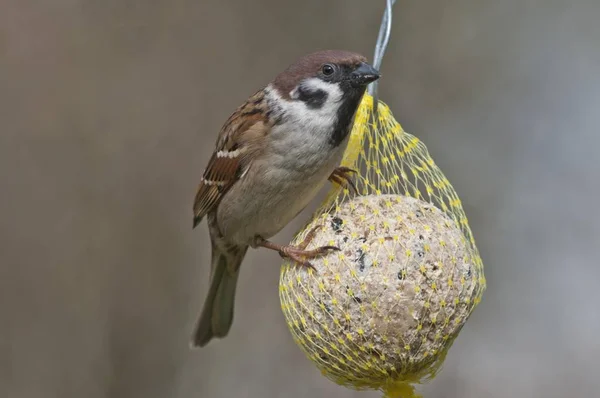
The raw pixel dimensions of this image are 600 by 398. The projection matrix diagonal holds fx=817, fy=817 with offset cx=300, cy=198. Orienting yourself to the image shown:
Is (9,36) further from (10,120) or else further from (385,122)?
(385,122)

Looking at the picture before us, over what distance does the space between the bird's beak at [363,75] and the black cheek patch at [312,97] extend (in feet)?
0.39

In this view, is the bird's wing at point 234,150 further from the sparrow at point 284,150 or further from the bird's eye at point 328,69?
the bird's eye at point 328,69

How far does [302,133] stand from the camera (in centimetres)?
247

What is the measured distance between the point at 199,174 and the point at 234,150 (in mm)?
1587

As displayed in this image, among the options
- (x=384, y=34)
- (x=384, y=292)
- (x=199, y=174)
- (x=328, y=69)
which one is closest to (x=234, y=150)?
(x=328, y=69)

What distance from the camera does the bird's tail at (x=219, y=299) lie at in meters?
3.11

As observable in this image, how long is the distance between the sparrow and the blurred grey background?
1394 mm

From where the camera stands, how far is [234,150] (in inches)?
106

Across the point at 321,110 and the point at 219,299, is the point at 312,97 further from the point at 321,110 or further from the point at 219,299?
the point at 219,299

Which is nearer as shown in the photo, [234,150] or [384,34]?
[384,34]

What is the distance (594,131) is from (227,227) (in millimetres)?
2371

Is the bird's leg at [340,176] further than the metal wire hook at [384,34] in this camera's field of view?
Yes

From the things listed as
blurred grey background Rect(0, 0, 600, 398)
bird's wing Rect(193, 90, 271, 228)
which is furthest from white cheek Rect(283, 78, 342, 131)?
blurred grey background Rect(0, 0, 600, 398)

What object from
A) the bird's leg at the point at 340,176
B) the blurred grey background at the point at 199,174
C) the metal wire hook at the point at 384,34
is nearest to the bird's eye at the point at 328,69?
the metal wire hook at the point at 384,34
